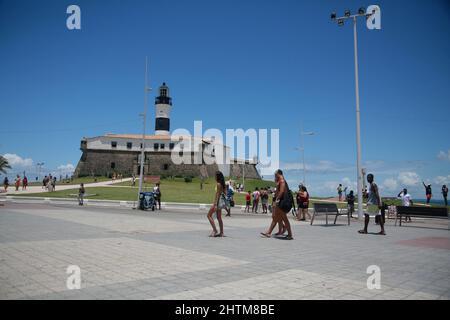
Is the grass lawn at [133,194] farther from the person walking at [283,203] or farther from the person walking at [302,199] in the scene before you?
the person walking at [283,203]

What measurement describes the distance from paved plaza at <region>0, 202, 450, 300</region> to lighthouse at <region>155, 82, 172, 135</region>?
71.9 metres

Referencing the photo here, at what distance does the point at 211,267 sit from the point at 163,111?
76.5 meters

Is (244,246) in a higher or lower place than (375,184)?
lower

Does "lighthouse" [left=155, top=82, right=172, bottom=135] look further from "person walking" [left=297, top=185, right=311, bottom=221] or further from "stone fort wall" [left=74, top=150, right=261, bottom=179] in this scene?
"person walking" [left=297, top=185, right=311, bottom=221]

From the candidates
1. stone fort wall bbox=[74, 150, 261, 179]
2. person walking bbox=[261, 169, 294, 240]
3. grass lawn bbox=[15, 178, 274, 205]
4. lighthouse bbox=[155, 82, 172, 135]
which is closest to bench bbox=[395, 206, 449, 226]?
person walking bbox=[261, 169, 294, 240]

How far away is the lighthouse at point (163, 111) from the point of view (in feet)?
255

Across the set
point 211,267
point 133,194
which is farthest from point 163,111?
point 211,267

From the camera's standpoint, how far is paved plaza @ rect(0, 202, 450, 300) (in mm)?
3795

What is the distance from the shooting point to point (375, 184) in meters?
10.2

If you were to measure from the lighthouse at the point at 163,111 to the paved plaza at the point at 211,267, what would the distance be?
2829 inches

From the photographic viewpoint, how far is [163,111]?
258 feet
